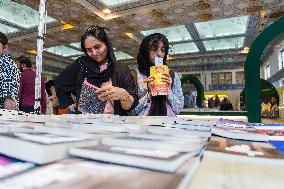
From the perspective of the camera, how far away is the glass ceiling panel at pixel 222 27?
909 centimetres

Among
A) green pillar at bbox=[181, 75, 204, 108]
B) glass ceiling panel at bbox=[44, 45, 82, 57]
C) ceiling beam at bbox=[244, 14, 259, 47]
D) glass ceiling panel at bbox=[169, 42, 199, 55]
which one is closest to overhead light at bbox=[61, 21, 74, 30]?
glass ceiling panel at bbox=[44, 45, 82, 57]

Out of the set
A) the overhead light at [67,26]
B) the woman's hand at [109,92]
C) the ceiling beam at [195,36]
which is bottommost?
the woman's hand at [109,92]

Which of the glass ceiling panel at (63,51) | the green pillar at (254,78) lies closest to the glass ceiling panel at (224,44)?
the glass ceiling panel at (63,51)

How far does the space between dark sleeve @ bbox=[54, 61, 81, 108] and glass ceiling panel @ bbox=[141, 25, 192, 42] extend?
8.31 meters

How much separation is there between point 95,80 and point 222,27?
9021mm

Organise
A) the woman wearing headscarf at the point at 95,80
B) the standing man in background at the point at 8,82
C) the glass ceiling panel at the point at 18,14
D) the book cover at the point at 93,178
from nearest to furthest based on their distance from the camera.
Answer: the book cover at the point at 93,178 < the woman wearing headscarf at the point at 95,80 < the standing man in background at the point at 8,82 < the glass ceiling panel at the point at 18,14

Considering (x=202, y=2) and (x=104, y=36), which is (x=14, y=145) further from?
(x=202, y=2)

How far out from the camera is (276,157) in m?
0.31

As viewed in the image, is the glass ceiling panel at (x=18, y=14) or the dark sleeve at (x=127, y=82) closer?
the dark sleeve at (x=127, y=82)

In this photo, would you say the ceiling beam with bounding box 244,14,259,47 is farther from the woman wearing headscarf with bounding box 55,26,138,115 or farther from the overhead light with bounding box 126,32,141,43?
the woman wearing headscarf with bounding box 55,26,138,115

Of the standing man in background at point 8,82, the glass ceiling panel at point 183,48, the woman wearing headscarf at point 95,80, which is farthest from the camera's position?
the glass ceiling panel at point 183,48

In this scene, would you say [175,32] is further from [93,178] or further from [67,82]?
[93,178]

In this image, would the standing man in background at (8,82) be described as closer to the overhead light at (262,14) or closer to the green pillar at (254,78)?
the green pillar at (254,78)

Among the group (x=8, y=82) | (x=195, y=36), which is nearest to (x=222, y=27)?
(x=195, y=36)
